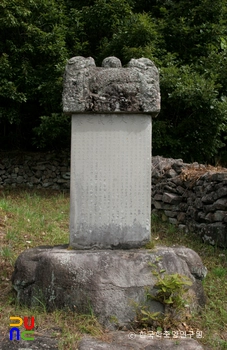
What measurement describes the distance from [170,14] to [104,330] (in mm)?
8457

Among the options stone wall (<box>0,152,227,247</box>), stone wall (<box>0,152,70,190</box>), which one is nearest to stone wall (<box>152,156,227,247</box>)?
stone wall (<box>0,152,227,247</box>)

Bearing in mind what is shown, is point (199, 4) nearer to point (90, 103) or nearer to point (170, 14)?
point (170, 14)

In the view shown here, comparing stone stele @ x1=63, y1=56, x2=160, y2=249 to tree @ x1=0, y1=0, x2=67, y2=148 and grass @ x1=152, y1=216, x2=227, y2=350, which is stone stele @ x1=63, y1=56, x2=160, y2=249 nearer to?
grass @ x1=152, y1=216, x2=227, y2=350

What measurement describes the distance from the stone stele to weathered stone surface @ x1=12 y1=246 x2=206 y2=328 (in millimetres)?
221

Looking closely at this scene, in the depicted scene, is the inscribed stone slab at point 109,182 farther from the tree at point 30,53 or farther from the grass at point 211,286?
the tree at point 30,53

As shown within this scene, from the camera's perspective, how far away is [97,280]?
126 inches

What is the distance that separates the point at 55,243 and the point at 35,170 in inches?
220

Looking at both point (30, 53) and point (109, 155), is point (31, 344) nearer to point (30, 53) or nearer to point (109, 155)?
point (109, 155)

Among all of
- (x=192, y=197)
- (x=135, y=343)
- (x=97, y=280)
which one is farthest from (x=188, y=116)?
(x=135, y=343)

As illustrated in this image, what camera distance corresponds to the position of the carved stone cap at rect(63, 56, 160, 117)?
3.53 metres

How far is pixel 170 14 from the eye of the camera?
9.72m

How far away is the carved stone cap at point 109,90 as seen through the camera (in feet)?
11.6

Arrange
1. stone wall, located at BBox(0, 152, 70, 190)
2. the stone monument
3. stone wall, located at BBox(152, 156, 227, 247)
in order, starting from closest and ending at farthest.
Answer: the stone monument, stone wall, located at BBox(152, 156, 227, 247), stone wall, located at BBox(0, 152, 70, 190)

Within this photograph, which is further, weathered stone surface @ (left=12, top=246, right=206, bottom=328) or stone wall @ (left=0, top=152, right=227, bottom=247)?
stone wall @ (left=0, top=152, right=227, bottom=247)
